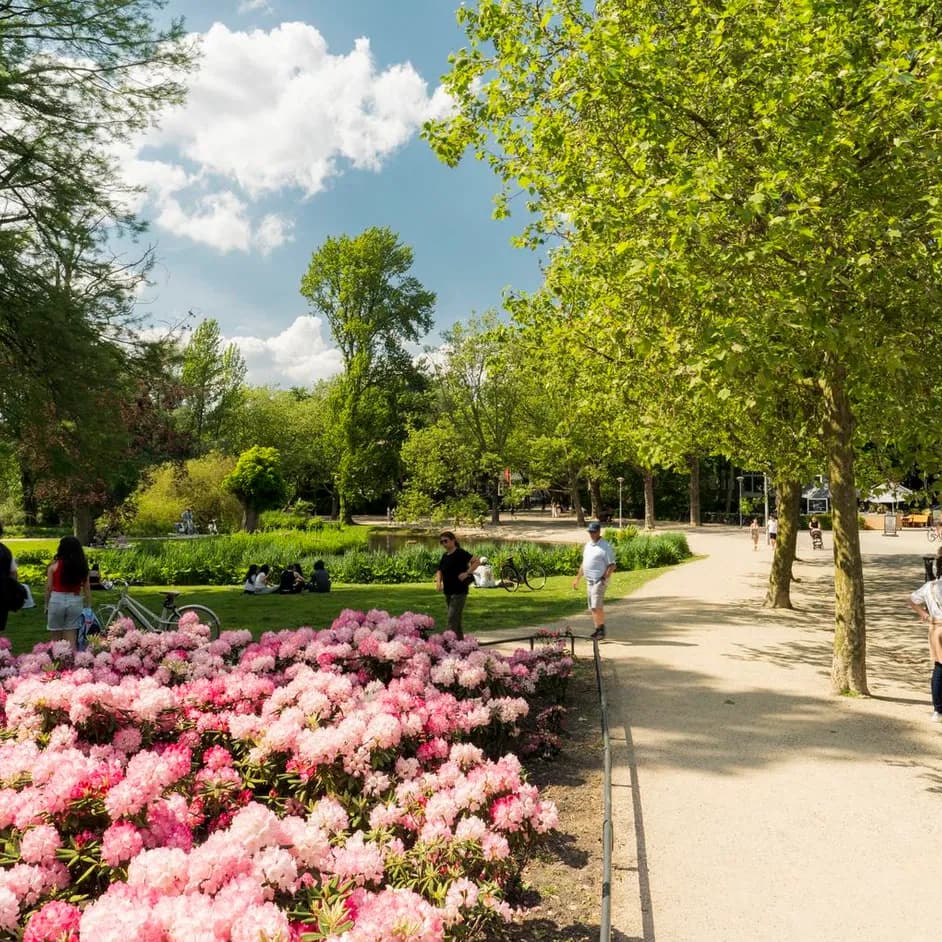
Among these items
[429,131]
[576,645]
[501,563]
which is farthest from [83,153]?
[501,563]

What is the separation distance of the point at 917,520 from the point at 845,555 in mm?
44461

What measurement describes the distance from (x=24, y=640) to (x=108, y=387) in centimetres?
442

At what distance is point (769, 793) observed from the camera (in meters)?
5.52

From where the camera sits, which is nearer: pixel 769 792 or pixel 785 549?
pixel 769 792

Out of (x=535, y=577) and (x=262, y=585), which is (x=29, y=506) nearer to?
(x=262, y=585)

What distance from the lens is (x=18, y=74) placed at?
10969 millimetres

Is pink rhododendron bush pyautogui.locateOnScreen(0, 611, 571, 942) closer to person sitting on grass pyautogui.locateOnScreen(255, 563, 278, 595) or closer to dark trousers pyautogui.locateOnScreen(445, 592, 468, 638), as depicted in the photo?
dark trousers pyautogui.locateOnScreen(445, 592, 468, 638)

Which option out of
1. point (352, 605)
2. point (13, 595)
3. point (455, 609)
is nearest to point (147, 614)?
point (13, 595)

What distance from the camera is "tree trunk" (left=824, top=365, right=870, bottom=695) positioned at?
26.7 feet

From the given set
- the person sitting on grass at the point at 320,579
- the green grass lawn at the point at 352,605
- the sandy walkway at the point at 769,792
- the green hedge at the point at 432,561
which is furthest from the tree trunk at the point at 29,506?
the sandy walkway at the point at 769,792

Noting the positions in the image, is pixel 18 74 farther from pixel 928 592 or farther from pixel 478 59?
pixel 928 592

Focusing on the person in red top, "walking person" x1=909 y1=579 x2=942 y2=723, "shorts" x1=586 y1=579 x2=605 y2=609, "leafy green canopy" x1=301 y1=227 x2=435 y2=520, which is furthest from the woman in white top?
"leafy green canopy" x1=301 y1=227 x2=435 y2=520

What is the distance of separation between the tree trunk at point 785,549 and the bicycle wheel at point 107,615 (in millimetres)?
12025

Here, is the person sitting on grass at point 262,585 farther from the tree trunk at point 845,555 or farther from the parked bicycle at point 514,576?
the tree trunk at point 845,555
